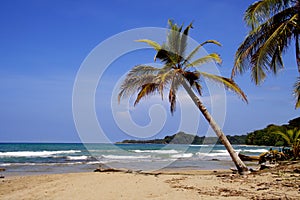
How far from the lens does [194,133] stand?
44.4ft

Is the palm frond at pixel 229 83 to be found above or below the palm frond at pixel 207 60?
below

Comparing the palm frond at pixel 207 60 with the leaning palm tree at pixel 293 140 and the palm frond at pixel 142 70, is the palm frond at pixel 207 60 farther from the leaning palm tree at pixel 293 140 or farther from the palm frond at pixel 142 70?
the leaning palm tree at pixel 293 140

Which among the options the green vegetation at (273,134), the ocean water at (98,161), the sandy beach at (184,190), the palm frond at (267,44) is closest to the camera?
the sandy beach at (184,190)

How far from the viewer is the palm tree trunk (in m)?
11.5

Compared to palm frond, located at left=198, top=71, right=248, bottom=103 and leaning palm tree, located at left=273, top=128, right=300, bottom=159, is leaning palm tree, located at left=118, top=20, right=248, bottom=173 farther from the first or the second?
leaning palm tree, located at left=273, top=128, right=300, bottom=159

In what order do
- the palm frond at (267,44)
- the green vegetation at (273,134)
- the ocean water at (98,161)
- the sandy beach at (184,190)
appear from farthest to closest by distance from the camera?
the ocean water at (98,161) < the green vegetation at (273,134) < the palm frond at (267,44) < the sandy beach at (184,190)

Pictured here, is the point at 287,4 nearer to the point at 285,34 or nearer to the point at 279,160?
the point at 285,34

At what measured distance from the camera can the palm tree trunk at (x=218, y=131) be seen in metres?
11.5

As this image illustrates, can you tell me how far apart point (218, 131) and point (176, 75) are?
252 cm

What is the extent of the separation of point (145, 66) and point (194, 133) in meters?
3.70

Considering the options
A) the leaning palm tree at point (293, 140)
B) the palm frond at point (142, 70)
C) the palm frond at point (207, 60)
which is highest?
the palm frond at point (207, 60)

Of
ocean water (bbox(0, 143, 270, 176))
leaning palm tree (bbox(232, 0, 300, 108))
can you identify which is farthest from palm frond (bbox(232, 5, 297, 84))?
ocean water (bbox(0, 143, 270, 176))

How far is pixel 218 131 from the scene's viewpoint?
1161cm

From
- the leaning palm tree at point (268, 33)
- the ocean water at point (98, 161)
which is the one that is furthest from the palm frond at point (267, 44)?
the ocean water at point (98, 161)
